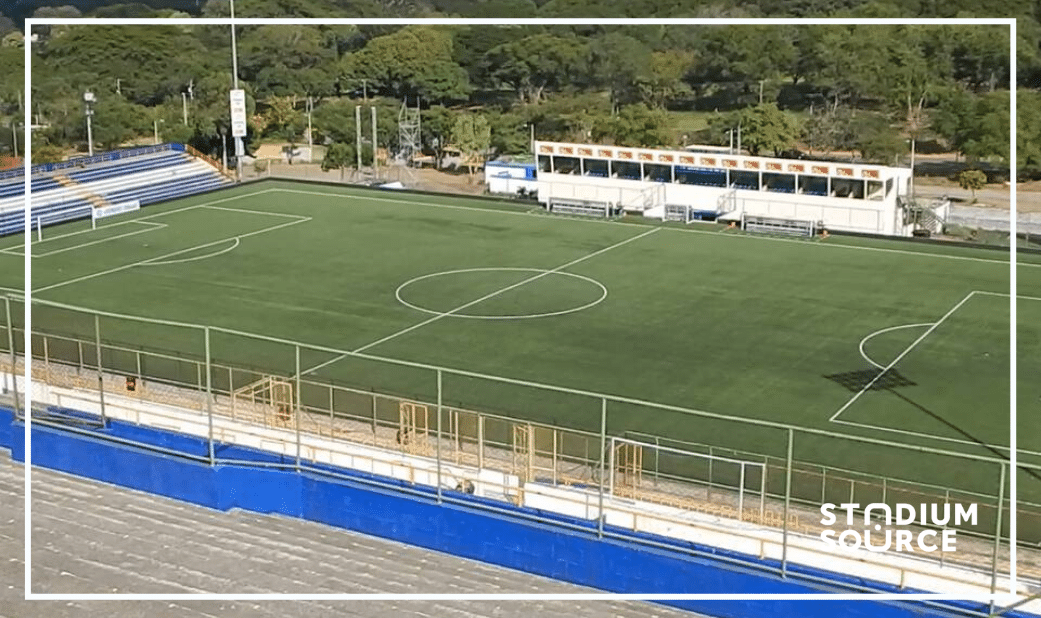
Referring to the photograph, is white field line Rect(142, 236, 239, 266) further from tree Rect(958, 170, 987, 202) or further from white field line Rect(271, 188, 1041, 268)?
tree Rect(958, 170, 987, 202)

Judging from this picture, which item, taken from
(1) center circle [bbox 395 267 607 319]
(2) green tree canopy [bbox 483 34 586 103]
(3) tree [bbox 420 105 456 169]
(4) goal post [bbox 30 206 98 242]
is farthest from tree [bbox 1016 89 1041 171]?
(4) goal post [bbox 30 206 98 242]

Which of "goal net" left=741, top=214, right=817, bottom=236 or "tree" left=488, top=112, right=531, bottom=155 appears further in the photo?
"tree" left=488, top=112, right=531, bottom=155

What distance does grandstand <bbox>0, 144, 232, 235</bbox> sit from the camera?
51.1 m

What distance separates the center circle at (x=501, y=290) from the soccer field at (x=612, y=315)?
114 millimetres

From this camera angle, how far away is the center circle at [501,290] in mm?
36156

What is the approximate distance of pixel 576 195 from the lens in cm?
5522

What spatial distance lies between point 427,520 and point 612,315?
688 inches

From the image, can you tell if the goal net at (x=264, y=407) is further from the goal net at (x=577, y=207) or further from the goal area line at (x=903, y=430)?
the goal net at (x=577, y=207)

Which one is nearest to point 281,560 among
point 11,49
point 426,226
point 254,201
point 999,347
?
point 999,347

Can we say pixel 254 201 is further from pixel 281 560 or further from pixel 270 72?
pixel 270 72

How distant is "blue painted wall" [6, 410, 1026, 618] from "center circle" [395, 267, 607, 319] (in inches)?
578

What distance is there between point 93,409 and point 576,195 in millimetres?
33853

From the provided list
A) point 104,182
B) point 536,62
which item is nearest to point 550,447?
point 104,182

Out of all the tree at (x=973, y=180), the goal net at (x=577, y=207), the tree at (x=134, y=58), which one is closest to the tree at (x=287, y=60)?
the tree at (x=134, y=58)
